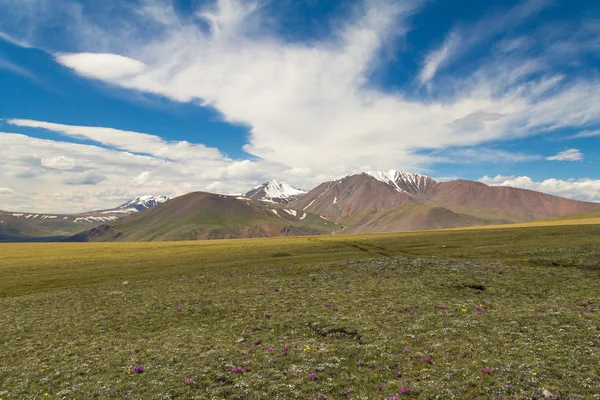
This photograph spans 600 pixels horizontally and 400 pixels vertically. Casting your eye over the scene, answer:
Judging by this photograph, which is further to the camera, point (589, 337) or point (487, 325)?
point (487, 325)

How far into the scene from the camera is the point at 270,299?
38844mm

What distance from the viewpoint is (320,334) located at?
1046 inches

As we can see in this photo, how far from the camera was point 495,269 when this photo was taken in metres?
47.4

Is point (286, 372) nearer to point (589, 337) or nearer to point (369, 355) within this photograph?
point (369, 355)

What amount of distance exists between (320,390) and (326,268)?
40.5 metres

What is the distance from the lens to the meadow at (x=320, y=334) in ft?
59.1

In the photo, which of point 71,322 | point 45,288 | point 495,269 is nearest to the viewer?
point 71,322

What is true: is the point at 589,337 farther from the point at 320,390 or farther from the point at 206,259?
the point at 206,259

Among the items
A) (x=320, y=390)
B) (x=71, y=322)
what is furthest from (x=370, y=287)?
(x=71, y=322)

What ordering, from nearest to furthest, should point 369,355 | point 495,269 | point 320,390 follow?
1. point 320,390
2. point 369,355
3. point 495,269

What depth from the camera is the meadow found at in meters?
18.0

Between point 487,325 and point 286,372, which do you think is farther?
point 487,325

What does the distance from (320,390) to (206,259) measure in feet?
224

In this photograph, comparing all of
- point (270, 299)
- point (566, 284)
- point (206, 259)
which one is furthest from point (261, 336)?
point (206, 259)
